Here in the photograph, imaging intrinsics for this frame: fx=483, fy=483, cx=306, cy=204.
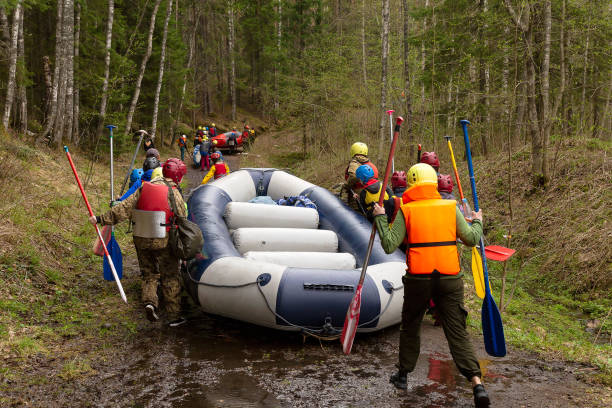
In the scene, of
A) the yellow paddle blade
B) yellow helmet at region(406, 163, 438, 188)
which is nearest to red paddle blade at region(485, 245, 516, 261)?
the yellow paddle blade

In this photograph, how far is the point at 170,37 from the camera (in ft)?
69.1

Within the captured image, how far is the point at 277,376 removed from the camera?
13.9ft

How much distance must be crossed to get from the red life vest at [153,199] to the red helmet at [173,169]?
24 cm

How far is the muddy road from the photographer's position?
3727mm

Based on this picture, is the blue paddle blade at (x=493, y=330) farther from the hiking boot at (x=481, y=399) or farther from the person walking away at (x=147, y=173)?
the person walking away at (x=147, y=173)

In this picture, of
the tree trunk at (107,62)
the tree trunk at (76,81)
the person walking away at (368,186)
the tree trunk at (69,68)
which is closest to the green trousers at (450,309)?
the person walking away at (368,186)

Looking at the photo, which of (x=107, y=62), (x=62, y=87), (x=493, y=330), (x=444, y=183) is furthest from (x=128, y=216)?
(x=107, y=62)

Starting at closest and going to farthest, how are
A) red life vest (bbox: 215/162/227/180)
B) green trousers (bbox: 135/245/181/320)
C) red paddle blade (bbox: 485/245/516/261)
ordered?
red paddle blade (bbox: 485/245/516/261)
green trousers (bbox: 135/245/181/320)
red life vest (bbox: 215/162/227/180)

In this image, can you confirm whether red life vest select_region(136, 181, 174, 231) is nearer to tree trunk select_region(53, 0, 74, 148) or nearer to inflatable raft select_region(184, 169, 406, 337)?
inflatable raft select_region(184, 169, 406, 337)

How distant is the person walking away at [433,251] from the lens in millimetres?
3750

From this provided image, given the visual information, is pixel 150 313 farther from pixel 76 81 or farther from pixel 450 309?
pixel 76 81

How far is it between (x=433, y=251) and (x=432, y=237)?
0.36ft

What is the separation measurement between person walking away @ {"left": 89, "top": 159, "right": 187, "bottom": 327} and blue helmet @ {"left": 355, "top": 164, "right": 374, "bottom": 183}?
2619mm

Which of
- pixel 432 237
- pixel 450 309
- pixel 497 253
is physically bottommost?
pixel 450 309
